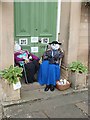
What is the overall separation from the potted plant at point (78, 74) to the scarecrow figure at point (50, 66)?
1.20 feet

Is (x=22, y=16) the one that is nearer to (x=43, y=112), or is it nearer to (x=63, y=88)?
(x=63, y=88)

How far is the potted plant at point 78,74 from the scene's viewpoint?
18.6 feet

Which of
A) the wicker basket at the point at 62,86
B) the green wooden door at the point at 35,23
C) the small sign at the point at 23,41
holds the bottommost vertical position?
the wicker basket at the point at 62,86

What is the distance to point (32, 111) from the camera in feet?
15.3

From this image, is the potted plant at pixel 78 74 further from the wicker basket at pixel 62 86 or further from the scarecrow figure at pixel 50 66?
the scarecrow figure at pixel 50 66

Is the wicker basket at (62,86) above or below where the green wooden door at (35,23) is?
below

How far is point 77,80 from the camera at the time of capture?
5.70m

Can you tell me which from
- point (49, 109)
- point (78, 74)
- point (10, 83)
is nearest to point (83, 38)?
point (78, 74)

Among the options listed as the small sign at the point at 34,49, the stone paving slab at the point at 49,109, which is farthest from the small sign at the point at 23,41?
the stone paving slab at the point at 49,109

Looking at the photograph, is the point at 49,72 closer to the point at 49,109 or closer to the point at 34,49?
the point at 34,49

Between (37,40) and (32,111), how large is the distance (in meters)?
2.08

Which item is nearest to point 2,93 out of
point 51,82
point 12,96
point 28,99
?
point 12,96

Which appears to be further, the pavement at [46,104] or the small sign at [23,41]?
the small sign at [23,41]

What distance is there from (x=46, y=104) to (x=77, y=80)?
3.80ft
